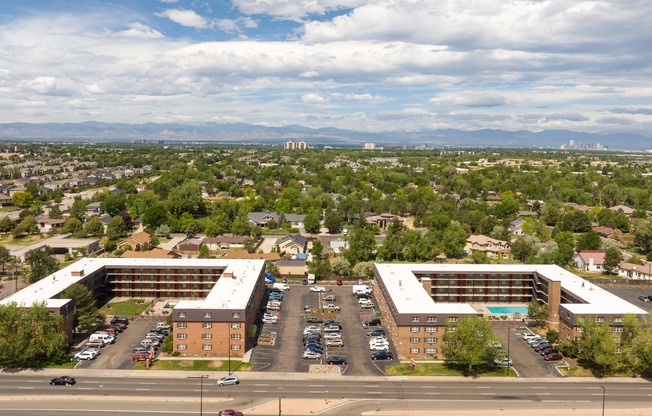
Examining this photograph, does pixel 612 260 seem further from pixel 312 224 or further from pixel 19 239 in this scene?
pixel 19 239

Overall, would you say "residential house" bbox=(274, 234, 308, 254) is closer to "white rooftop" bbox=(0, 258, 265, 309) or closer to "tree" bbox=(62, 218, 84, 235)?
"white rooftop" bbox=(0, 258, 265, 309)

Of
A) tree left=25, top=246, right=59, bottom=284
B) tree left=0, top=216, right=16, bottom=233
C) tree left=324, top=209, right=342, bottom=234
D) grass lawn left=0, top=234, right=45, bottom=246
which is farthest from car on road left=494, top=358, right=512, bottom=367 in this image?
tree left=0, top=216, right=16, bottom=233

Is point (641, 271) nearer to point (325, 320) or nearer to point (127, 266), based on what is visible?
point (325, 320)

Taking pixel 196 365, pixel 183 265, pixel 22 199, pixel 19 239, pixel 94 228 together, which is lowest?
pixel 196 365

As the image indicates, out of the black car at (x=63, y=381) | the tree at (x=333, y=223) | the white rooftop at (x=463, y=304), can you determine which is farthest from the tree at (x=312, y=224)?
the black car at (x=63, y=381)

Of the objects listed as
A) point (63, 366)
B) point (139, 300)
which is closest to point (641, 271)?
point (139, 300)

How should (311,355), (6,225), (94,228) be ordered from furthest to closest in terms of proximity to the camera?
(6,225) < (94,228) < (311,355)

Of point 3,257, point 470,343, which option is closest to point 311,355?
point 470,343
